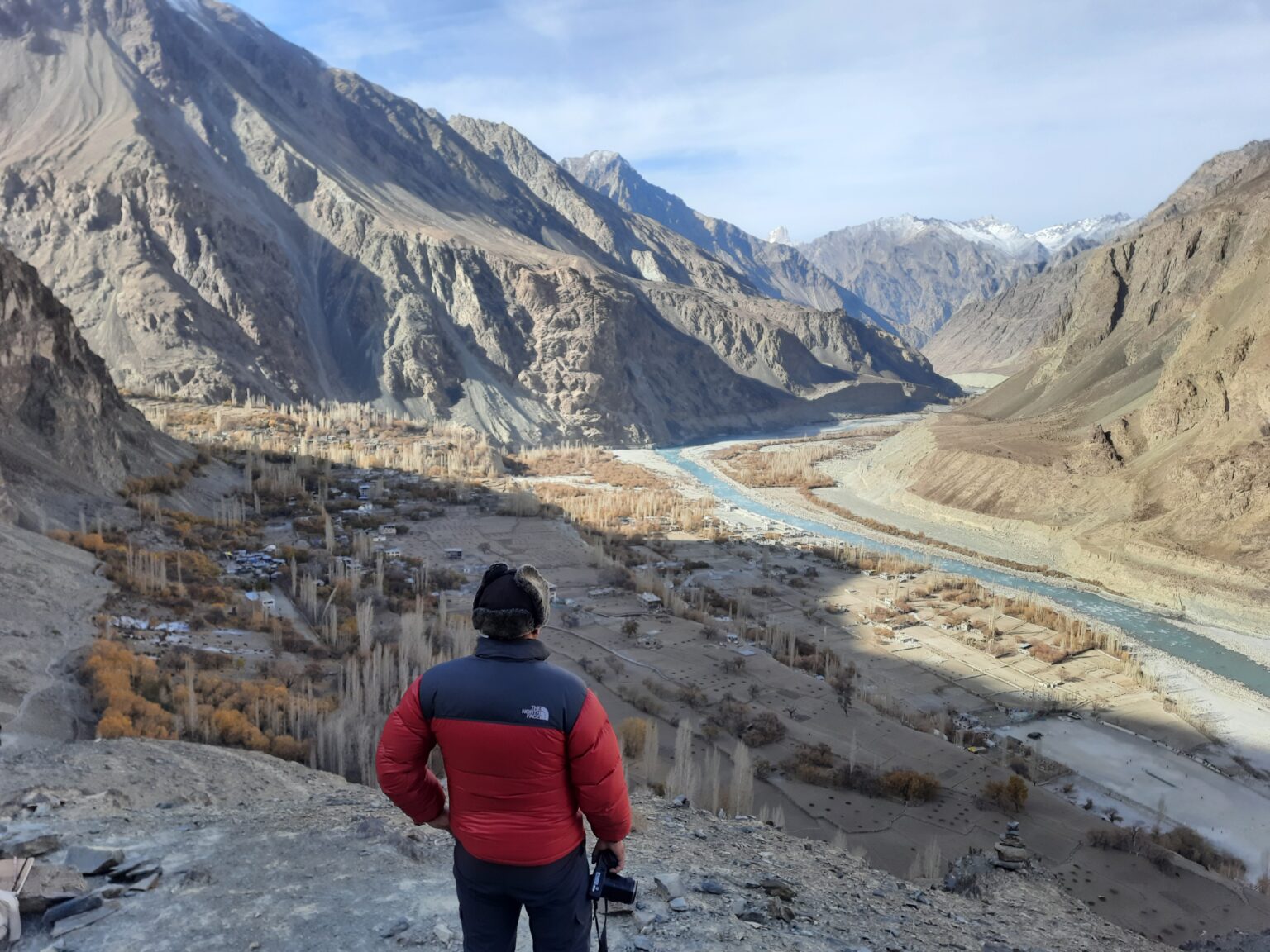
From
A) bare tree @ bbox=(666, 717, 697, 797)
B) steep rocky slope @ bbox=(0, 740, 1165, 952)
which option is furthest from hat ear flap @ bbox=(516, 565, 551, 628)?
bare tree @ bbox=(666, 717, 697, 797)

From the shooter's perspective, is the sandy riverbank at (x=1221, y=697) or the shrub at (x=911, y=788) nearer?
the shrub at (x=911, y=788)

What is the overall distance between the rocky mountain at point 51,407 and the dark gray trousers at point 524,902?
22.9 m

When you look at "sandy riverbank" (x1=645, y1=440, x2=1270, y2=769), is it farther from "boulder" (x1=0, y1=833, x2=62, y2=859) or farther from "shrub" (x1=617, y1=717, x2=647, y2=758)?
"boulder" (x1=0, y1=833, x2=62, y2=859)

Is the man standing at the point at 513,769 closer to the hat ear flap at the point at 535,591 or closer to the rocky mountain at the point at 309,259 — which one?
the hat ear flap at the point at 535,591

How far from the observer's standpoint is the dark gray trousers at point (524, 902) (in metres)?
3.19

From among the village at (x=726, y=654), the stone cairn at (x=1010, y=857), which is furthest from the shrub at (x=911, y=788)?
the stone cairn at (x=1010, y=857)

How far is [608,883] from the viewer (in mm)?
3412

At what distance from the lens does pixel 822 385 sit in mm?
112688

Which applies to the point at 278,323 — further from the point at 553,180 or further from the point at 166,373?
the point at 553,180

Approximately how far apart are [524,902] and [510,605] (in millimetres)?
1142

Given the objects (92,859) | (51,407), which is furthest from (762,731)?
(51,407)

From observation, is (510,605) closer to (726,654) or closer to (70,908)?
(70,908)

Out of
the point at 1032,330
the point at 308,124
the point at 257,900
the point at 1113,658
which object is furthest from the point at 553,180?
the point at 257,900

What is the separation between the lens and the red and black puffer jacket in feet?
10.1
